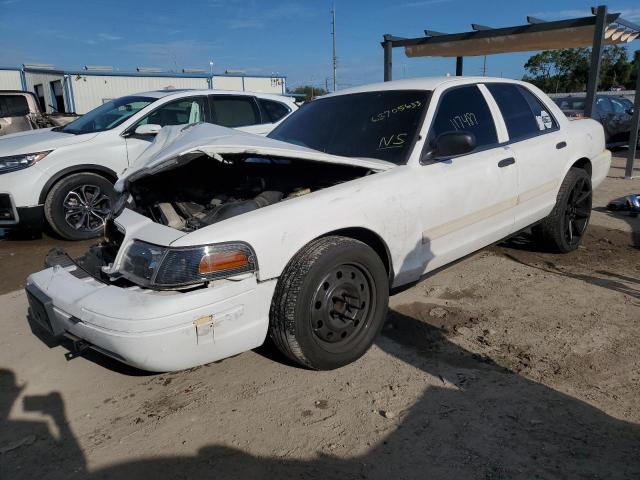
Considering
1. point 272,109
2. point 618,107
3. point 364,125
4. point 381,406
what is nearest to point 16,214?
point 272,109

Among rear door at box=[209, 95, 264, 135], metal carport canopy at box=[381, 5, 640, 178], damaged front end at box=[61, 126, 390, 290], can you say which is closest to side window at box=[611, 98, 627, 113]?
metal carport canopy at box=[381, 5, 640, 178]

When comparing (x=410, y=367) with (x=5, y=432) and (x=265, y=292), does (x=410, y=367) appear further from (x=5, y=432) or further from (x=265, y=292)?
(x=5, y=432)

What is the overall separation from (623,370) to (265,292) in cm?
219

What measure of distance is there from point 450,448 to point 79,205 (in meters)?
5.38

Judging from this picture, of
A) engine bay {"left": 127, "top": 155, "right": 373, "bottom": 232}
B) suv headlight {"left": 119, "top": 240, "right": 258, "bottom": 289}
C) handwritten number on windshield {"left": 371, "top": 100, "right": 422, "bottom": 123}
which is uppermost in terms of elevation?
handwritten number on windshield {"left": 371, "top": 100, "right": 422, "bottom": 123}

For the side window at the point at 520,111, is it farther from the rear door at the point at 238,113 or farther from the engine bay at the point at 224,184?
the rear door at the point at 238,113

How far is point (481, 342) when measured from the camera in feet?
11.2

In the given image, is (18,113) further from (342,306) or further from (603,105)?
(603,105)

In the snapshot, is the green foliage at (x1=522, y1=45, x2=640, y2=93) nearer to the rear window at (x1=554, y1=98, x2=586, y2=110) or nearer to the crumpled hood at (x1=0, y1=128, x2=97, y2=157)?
the rear window at (x1=554, y1=98, x2=586, y2=110)

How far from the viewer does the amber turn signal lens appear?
2.49 m

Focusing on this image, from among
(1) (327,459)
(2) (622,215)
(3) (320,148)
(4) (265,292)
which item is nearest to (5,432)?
(4) (265,292)

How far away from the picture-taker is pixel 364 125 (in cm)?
389

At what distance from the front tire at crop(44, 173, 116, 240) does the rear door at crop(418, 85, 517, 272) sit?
3.99m

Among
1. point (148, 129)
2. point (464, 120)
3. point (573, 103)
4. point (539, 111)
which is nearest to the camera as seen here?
point (464, 120)
